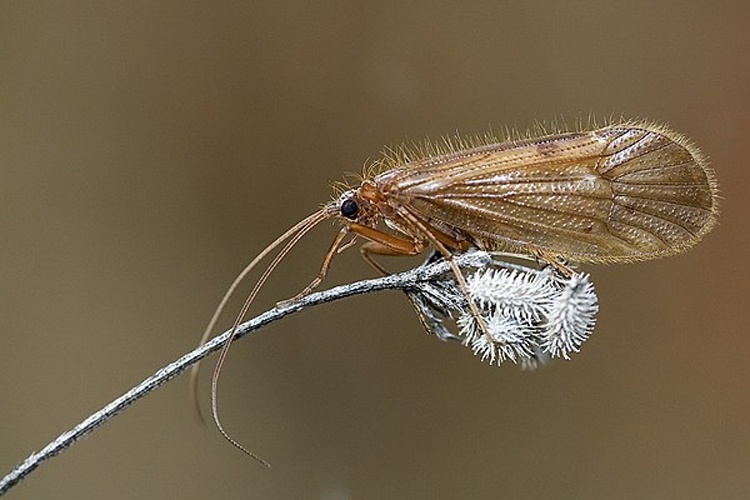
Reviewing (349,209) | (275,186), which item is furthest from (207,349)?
(275,186)

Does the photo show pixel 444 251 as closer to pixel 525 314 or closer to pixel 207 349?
pixel 525 314

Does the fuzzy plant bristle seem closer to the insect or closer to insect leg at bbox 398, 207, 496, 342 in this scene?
insect leg at bbox 398, 207, 496, 342

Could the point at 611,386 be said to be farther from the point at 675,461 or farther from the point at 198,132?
the point at 198,132

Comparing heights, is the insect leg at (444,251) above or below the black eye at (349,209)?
below

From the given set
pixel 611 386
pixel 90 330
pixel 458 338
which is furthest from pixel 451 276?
pixel 90 330

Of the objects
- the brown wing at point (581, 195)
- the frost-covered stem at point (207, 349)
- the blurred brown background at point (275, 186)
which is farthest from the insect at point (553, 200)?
the blurred brown background at point (275, 186)

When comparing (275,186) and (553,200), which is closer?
(553,200)

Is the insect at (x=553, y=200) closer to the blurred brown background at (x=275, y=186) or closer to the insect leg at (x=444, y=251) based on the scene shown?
the insect leg at (x=444, y=251)
